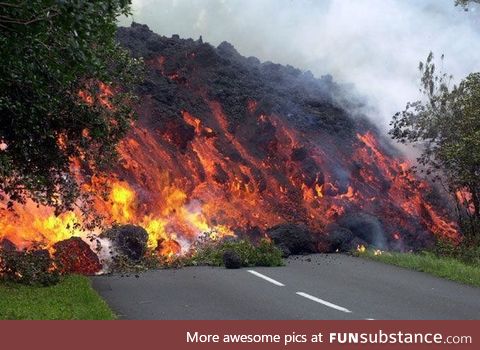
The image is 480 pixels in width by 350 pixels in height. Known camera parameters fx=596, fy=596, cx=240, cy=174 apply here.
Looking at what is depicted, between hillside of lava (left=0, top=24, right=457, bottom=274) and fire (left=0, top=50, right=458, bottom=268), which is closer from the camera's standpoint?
fire (left=0, top=50, right=458, bottom=268)

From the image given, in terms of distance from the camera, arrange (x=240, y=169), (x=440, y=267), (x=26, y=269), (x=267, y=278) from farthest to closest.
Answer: (x=240, y=169) < (x=440, y=267) < (x=267, y=278) < (x=26, y=269)

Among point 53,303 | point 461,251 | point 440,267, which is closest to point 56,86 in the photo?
point 53,303

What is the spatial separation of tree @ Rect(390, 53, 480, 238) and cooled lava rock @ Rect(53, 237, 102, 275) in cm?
1217

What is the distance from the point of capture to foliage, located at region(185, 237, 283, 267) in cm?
1870

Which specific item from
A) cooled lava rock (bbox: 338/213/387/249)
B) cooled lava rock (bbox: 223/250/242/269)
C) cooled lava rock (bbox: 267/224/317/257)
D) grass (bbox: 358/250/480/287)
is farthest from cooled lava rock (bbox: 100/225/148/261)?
cooled lava rock (bbox: 338/213/387/249)

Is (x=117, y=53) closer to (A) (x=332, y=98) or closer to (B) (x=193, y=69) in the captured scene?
(B) (x=193, y=69)

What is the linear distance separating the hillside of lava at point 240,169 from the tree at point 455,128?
14.1 feet

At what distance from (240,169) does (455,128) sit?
31.7 ft

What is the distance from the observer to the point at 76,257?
16500mm

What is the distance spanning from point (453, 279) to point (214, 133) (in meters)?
16.0

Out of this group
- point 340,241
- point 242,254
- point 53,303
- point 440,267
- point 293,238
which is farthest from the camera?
point 340,241

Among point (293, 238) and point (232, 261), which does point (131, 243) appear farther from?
point (293, 238)

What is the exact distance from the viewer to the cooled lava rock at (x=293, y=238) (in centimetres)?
2217

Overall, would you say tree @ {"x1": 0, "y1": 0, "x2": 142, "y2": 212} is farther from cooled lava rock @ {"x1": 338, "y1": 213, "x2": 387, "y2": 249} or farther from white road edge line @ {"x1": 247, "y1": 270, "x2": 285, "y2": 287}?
cooled lava rock @ {"x1": 338, "y1": 213, "x2": 387, "y2": 249}
